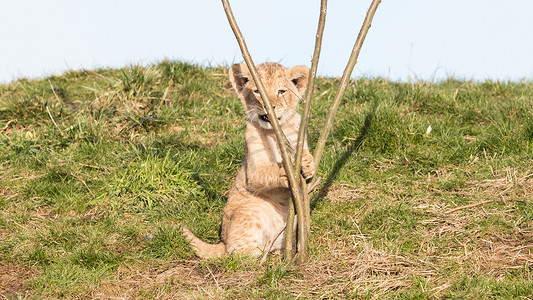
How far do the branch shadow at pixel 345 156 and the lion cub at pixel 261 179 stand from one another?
0.82 metres

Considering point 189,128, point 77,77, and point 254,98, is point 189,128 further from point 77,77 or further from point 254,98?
point 77,77

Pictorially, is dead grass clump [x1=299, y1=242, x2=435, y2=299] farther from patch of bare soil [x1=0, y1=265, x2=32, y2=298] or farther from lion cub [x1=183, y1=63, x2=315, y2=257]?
patch of bare soil [x1=0, y1=265, x2=32, y2=298]

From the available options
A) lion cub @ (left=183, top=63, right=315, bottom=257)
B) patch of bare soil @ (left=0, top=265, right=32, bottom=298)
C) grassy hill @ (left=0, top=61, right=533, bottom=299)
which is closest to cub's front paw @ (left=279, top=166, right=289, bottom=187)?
lion cub @ (left=183, top=63, right=315, bottom=257)

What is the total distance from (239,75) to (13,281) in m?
2.72

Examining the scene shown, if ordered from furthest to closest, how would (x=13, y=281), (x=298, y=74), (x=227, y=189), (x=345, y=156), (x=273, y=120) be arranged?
(x=345, y=156), (x=227, y=189), (x=298, y=74), (x=13, y=281), (x=273, y=120)

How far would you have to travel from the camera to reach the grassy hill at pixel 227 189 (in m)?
4.14

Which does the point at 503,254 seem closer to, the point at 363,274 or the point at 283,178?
the point at 363,274

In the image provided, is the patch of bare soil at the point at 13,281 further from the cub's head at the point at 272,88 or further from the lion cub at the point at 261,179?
the cub's head at the point at 272,88

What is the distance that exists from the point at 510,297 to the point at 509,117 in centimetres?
373

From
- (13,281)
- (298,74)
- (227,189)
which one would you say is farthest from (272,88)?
(13,281)

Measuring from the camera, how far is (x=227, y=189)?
625 centimetres

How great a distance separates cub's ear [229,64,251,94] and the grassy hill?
1.43 meters

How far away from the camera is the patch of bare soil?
14.2 ft

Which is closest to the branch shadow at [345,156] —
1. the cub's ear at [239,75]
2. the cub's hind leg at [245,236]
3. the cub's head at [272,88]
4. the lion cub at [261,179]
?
the lion cub at [261,179]
